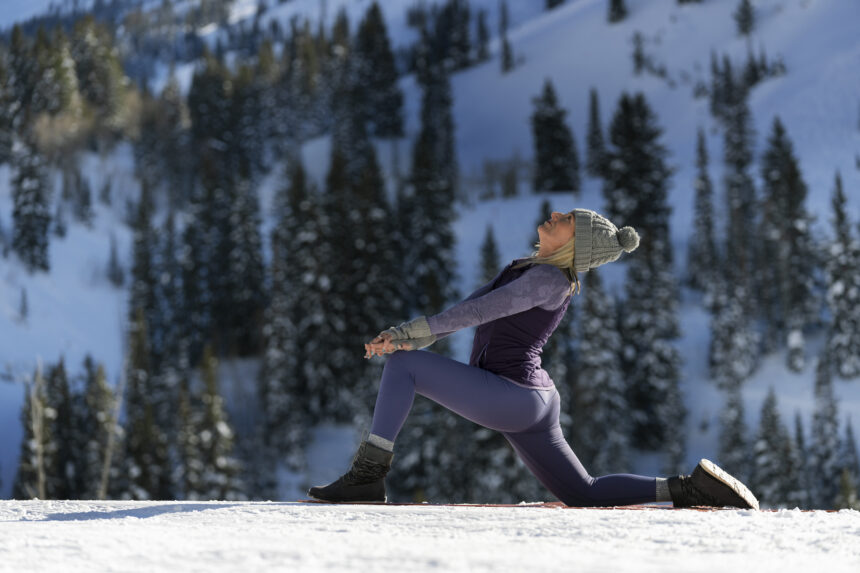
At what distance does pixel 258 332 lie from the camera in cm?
5809

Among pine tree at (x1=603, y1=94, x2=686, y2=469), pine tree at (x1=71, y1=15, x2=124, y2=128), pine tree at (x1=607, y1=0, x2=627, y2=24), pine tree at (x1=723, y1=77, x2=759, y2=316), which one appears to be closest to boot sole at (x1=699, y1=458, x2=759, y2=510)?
pine tree at (x1=603, y1=94, x2=686, y2=469)

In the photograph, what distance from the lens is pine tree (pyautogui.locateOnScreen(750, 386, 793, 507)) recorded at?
35.3m

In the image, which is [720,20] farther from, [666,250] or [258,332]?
[258,332]

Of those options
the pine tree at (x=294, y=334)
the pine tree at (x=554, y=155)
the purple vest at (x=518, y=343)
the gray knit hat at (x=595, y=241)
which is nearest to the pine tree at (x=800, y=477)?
the pine tree at (x=294, y=334)

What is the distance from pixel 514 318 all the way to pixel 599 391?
36.8 m

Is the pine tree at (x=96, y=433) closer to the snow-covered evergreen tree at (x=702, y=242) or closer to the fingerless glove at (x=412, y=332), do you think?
the snow-covered evergreen tree at (x=702, y=242)

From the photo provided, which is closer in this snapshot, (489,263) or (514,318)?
(514,318)

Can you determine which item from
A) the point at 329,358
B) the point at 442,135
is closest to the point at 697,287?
the point at 329,358

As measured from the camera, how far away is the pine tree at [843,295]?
45.0m

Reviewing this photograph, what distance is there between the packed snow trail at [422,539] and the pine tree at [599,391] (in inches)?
1403

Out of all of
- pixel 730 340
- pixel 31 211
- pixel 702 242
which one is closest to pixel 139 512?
pixel 730 340

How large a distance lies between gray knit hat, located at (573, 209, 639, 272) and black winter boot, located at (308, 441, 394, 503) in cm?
152

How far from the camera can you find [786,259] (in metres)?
51.1

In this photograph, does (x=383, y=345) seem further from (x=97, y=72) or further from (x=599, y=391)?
(x=97, y=72)
